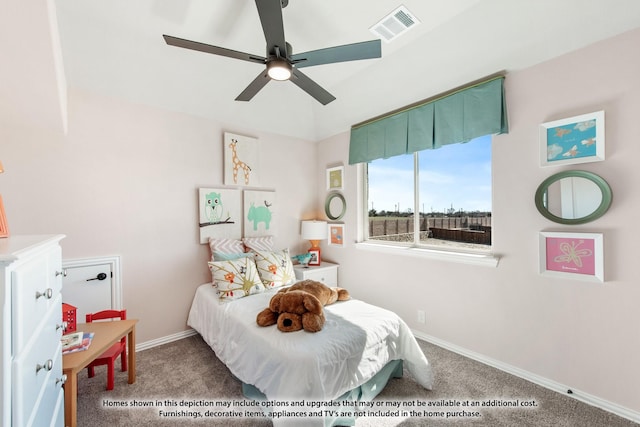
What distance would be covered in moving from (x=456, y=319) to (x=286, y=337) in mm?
1713

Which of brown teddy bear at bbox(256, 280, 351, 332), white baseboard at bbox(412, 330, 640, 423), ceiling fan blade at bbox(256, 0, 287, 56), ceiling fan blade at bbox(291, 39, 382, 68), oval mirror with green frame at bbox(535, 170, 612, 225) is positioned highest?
ceiling fan blade at bbox(256, 0, 287, 56)

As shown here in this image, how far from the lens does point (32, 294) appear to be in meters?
0.92

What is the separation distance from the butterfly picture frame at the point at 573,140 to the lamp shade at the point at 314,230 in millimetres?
2358

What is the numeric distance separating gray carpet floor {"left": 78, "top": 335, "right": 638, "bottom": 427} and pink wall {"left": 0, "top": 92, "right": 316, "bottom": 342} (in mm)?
673

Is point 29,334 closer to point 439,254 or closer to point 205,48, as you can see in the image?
point 205,48

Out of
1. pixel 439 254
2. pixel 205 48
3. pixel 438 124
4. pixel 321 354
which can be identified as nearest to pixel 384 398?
pixel 321 354

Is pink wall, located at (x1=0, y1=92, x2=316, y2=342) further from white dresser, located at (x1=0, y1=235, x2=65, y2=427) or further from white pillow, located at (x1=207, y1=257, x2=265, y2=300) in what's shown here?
white dresser, located at (x1=0, y1=235, x2=65, y2=427)

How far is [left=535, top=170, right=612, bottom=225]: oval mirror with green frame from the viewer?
1.74 m

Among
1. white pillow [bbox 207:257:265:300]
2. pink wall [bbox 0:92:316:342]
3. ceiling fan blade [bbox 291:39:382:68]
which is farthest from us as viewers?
white pillow [bbox 207:257:265:300]

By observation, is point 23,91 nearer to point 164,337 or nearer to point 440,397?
point 164,337

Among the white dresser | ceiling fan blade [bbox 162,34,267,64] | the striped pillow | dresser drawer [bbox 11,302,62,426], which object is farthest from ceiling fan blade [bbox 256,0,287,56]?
the striped pillow

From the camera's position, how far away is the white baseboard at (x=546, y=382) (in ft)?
5.55

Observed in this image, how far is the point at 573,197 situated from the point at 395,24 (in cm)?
184

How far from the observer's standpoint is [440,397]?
73.9 inches
